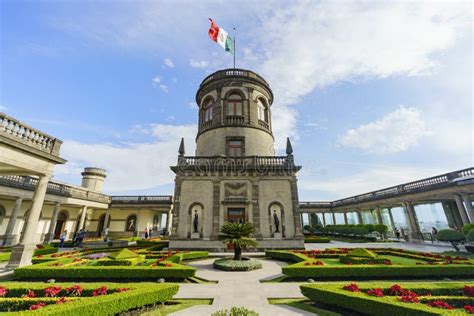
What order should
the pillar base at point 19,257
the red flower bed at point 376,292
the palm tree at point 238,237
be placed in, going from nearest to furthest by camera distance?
the red flower bed at point 376,292 → the pillar base at point 19,257 → the palm tree at point 238,237

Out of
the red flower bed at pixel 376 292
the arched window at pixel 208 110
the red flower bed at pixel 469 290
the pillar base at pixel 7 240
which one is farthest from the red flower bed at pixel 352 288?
the pillar base at pixel 7 240

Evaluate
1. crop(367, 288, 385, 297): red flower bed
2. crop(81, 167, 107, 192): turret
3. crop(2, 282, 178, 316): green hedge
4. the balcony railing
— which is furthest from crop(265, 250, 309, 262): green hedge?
crop(81, 167, 107, 192): turret

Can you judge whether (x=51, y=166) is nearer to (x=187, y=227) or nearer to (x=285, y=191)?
(x=187, y=227)

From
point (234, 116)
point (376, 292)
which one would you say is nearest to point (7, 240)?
point (234, 116)

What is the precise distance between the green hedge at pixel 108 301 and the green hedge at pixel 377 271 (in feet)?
19.8

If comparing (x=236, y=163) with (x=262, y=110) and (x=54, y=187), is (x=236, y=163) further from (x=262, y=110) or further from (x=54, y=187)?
(x=54, y=187)

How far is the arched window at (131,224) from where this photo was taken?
3650cm

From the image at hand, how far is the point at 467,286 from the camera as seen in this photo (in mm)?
6996

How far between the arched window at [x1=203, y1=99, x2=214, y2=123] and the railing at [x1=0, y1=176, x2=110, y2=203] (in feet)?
69.9

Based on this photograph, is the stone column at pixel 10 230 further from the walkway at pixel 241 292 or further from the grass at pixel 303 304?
the grass at pixel 303 304

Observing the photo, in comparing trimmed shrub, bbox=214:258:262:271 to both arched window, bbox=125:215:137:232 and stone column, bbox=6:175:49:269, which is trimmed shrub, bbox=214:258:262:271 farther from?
arched window, bbox=125:215:137:232

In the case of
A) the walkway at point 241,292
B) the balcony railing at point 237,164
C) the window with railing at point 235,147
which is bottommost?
the walkway at point 241,292

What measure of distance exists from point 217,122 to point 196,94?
22.2 feet

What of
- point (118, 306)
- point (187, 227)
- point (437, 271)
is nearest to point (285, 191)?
point (187, 227)
